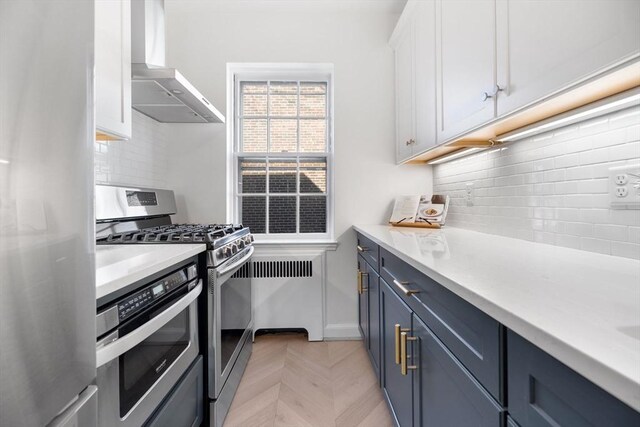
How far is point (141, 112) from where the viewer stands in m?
2.21

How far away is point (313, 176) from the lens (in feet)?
9.06

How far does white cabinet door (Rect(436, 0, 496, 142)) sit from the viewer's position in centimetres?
121

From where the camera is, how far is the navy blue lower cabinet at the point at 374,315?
1.78 metres

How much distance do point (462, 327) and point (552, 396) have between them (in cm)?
28

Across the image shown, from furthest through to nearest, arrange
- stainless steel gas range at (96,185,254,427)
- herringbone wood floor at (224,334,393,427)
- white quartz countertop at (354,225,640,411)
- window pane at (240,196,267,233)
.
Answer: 1. window pane at (240,196,267,233)
2. herringbone wood floor at (224,334,393,427)
3. stainless steel gas range at (96,185,254,427)
4. white quartz countertop at (354,225,640,411)

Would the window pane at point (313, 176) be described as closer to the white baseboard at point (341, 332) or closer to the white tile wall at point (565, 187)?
the white baseboard at point (341, 332)

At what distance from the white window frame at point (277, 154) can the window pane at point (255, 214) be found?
0.17 feet

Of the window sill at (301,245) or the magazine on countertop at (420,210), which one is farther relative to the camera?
the window sill at (301,245)

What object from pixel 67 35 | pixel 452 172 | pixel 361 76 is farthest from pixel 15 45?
pixel 361 76

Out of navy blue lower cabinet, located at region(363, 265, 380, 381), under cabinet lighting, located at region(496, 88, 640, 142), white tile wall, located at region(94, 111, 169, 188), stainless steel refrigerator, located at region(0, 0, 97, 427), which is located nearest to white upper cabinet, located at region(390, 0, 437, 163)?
under cabinet lighting, located at region(496, 88, 640, 142)

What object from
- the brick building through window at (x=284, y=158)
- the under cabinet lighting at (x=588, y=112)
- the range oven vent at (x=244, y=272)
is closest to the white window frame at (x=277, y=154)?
the brick building through window at (x=284, y=158)

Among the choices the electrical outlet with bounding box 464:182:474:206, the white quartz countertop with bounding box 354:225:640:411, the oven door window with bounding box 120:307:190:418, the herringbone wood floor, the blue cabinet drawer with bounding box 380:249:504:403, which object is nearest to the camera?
the white quartz countertop with bounding box 354:225:640:411

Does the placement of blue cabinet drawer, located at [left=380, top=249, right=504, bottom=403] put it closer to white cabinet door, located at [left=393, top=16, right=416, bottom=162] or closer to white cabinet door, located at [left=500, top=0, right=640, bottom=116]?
white cabinet door, located at [left=500, top=0, right=640, bottom=116]

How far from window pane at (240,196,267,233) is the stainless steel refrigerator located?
216 centimetres
